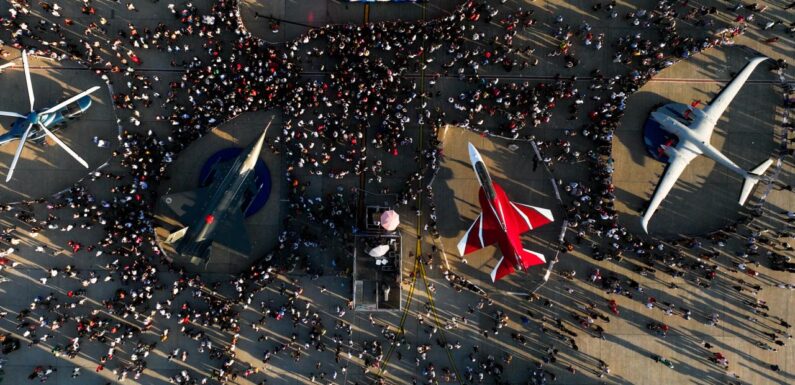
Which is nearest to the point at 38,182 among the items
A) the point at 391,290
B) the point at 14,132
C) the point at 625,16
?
the point at 14,132

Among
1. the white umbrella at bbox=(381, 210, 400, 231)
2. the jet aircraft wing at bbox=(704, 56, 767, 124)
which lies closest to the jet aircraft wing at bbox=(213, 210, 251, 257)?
the white umbrella at bbox=(381, 210, 400, 231)

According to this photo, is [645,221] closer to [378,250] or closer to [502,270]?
[502,270]

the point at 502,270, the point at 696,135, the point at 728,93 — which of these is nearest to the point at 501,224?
the point at 502,270

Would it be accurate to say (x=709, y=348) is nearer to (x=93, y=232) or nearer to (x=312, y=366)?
(x=312, y=366)

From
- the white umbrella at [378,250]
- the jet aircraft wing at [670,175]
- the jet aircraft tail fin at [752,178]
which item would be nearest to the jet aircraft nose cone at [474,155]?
the white umbrella at [378,250]

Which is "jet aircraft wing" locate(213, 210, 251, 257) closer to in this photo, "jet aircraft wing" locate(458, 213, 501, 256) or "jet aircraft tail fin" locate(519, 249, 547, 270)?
"jet aircraft wing" locate(458, 213, 501, 256)

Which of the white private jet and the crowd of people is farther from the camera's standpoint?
the crowd of people

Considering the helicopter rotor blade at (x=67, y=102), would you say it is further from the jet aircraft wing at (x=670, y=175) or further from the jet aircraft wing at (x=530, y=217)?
the jet aircraft wing at (x=670, y=175)
